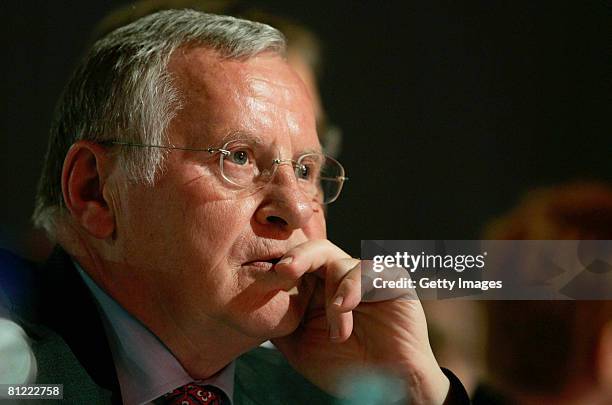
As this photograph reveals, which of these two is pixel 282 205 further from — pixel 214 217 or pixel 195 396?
pixel 195 396

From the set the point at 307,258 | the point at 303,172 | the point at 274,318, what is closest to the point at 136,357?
the point at 274,318

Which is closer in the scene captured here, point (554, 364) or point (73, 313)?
point (73, 313)

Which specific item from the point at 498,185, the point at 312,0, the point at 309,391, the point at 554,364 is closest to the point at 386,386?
the point at 309,391

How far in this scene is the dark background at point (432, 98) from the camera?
1861 mm

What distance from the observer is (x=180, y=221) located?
1715 mm

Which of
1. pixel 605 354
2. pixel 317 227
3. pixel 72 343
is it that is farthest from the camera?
pixel 605 354

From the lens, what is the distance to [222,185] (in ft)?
5.63

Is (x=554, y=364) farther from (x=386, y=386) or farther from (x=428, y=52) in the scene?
(x=428, y=52)

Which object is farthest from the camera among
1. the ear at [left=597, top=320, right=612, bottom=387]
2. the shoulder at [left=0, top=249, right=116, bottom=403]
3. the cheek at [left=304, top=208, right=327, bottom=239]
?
the ear at [left=597, top=320, right=612, bottom=387]

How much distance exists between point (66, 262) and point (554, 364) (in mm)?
1018

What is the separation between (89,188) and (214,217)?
0.84ft

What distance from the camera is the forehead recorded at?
1718mm
